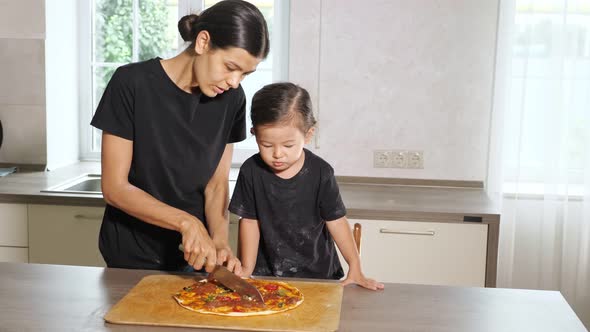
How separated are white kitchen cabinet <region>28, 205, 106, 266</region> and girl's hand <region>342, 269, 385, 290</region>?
139 cm

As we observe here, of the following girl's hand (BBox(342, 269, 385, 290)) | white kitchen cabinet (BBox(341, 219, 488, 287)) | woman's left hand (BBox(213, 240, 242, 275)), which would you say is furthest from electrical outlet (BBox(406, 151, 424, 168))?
woman's left hand (BBox(213, 240, 242, 275))

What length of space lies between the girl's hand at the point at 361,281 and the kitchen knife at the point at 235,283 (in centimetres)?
26

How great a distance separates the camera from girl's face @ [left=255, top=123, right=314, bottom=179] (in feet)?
6.26

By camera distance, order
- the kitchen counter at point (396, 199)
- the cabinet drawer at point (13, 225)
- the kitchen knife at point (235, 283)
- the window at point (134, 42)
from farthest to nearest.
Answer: the window at point (134, 42) → the cabinet drawer at point (13, 225) → the kitchen counter at point (396, 199) → the kitchen knife at point (235, 283)

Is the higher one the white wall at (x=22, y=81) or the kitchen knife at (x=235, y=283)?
the white wall at (x=22, y=81)

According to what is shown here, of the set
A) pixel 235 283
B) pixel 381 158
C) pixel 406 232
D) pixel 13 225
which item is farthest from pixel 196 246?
pixel 381 158

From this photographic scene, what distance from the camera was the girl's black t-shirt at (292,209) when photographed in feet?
6.61

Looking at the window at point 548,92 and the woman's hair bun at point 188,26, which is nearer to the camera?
the woman's hair bun at point 188,26

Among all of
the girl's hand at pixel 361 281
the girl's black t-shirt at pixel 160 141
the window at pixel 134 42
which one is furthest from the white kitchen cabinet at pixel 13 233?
the girl's hand at pixel 361 281

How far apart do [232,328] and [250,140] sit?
227 centimetres

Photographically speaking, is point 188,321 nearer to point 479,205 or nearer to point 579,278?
point 479,205

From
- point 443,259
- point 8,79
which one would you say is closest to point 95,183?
point 8,79

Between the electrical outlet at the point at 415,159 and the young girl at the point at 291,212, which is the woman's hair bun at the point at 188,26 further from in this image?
the electrical outlet at the point at 415,159

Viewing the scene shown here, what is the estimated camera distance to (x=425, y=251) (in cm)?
283
